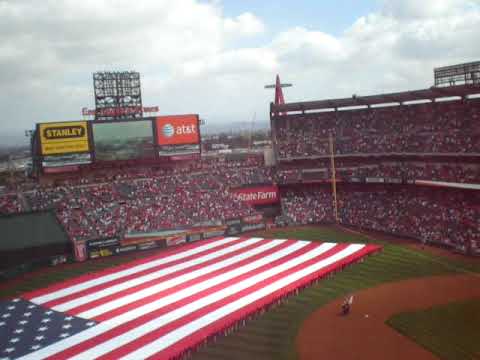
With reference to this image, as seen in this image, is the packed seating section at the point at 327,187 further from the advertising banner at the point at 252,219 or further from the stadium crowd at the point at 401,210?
the advertising banner at the point at 252,219

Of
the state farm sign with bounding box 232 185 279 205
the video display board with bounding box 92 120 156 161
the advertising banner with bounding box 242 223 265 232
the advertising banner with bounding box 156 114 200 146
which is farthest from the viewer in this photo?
the state farm sign with bounding box 232 185 279 205

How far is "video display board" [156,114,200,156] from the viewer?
43938mm

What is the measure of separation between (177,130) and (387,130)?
66.9 feet

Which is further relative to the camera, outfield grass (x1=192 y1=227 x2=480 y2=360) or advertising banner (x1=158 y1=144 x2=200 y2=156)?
advertising banner (x1=158 y1=144 x2=200 y2=156)

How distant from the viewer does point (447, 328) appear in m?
18.9

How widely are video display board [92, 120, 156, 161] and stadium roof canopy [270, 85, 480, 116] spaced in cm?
1445

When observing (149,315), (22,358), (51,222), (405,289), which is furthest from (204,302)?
(51,222)

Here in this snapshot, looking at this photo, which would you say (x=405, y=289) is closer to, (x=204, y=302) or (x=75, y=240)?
(x=204, y=302)

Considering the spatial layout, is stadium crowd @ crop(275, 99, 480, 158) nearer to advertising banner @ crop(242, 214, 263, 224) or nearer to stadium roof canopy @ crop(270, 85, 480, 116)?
stadium roof canopy @ crop(270, 85, 480, 116)

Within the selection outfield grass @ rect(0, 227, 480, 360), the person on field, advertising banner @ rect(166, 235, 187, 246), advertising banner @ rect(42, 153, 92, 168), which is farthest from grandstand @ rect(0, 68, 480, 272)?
the person on field

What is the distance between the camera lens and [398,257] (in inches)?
1183

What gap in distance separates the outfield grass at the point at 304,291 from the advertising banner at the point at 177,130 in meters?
12.5

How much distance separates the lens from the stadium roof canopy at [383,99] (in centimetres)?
3825

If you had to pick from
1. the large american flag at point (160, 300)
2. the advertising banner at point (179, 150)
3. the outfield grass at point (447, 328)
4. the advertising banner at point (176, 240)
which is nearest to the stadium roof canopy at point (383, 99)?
the advertising banner at point (179, 150)
